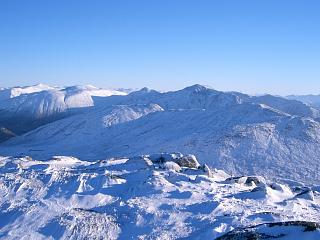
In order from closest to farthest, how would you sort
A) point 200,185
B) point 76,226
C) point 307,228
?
1. point 307,228
2. point 76,226
3. point 200,185

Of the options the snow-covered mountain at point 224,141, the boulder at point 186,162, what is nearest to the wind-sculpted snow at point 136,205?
the boulder at point 186,162

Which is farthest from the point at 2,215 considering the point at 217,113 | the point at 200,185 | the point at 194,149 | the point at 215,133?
the point at 217,113

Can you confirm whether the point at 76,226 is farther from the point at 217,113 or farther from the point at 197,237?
the point at 217,113

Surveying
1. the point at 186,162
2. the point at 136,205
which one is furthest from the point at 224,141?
the point at 136,205

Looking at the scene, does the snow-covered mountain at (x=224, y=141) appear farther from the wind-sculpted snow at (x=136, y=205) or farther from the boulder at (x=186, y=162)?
the wind-sculpted snow at (x=136, y=205)

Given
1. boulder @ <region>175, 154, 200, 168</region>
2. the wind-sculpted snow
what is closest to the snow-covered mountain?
boulder @ <region>175, 154, 200, 168</region>

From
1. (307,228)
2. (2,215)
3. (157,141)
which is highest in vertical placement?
(307,228)

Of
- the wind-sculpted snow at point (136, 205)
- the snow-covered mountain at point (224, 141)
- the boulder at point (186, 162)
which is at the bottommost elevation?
the snow-covered mountain at point (224, 141)

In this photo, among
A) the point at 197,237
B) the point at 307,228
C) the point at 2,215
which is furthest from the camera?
the point at 2,215

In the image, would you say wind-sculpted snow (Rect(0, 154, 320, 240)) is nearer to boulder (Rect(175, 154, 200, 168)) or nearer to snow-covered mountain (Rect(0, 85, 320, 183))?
boulder (Rect(175, 154, 200, 168))
